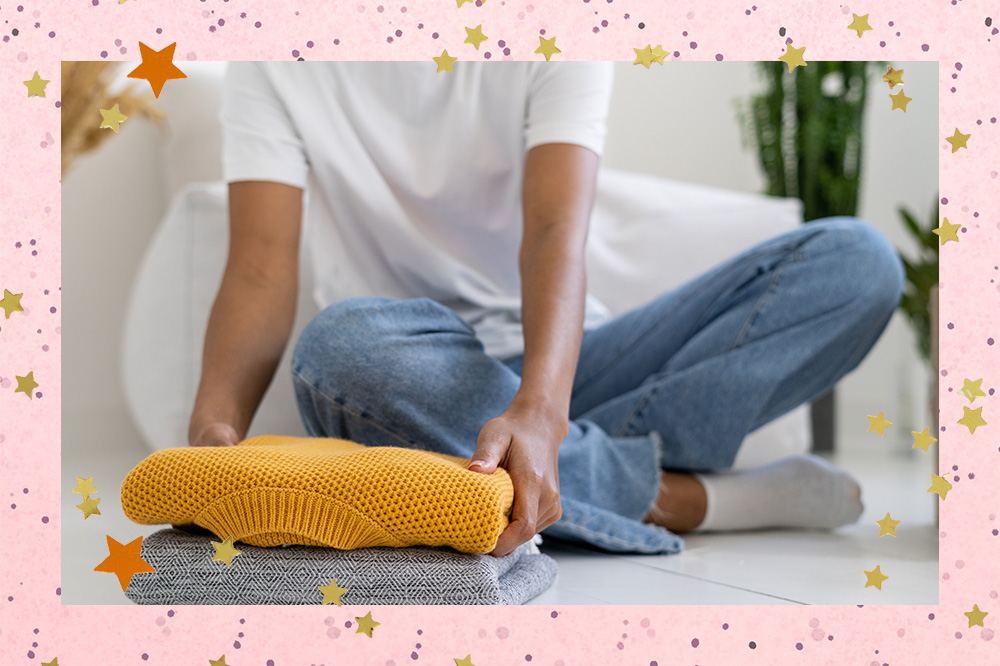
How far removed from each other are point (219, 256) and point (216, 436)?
50 centimetres

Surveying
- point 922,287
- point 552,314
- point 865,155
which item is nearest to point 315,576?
point 552,314

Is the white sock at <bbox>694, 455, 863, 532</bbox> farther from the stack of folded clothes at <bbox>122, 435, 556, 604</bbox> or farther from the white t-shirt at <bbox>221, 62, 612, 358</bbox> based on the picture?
the stack of folded clothes at <bbox>122, 435, 556, 604</bbox>

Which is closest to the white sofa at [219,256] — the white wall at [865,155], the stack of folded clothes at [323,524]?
the stack of folded clothes at [323,524]

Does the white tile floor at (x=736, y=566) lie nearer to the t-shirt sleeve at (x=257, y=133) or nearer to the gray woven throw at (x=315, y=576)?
the gray woven throw at (x=315, y=576)

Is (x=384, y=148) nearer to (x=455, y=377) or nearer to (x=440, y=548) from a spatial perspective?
(x=455, y=377)

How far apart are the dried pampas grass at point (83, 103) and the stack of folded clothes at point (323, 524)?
2.68ft

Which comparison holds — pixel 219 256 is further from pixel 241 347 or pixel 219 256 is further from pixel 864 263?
pixel 864 263

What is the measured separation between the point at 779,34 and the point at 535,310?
302 mm

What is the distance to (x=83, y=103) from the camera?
130 centimetres

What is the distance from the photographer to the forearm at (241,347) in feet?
2.81

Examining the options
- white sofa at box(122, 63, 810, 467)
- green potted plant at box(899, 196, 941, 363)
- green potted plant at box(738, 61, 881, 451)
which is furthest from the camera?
green potted plant at box(738, 61, 881, 451)

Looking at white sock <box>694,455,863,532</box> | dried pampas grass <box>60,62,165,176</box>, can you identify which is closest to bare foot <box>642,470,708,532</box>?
white sock <box>694,455,863,532</box>

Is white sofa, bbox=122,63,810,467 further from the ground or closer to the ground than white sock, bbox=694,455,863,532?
further from the ground

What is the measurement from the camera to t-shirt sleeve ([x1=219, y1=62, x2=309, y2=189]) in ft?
3.26
